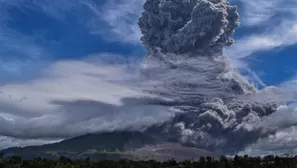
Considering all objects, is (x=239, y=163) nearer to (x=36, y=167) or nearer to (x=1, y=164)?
(x=36, y=167)

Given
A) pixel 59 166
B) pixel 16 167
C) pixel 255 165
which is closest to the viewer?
pixel 16 167

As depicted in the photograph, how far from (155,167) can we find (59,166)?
159 ft

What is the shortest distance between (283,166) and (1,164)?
11668 cm

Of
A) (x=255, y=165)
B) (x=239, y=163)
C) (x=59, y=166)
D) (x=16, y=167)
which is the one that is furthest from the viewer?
(x=239, y=163)

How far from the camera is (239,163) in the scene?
193250 millimetres

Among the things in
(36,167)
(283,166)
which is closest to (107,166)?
(36,167)

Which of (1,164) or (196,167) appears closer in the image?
(1,164)

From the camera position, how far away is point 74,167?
571 ft

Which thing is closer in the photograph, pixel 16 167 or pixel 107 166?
pixel 16 167

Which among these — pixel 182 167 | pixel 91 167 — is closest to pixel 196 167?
pixel 182 167

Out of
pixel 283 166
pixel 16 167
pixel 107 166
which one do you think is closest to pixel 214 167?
pixel 283 166

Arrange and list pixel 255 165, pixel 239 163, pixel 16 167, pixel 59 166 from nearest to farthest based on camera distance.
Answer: pixel 16 167
pixel 59 166
pixel 255 165
pixel 239 163

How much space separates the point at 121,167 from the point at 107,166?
9.00 meters

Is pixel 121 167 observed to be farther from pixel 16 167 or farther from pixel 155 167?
pixel 16 167
